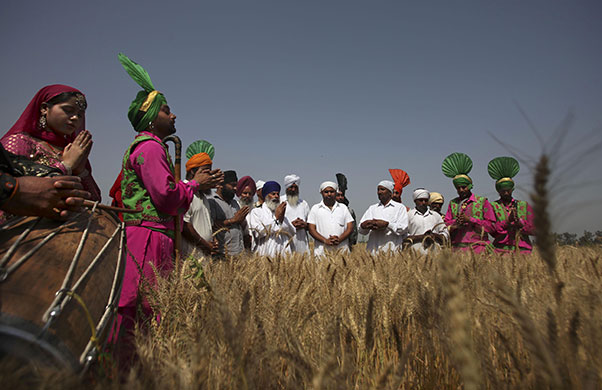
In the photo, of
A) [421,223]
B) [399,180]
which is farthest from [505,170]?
[399,180]

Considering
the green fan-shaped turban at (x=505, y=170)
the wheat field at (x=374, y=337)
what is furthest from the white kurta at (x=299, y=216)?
the wheat field at (x=374, y=337)

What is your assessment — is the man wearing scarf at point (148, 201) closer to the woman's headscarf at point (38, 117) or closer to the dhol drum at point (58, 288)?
the woman's headscarf at point (38, 117)

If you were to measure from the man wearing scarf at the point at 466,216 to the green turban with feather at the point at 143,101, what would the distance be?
418 cm

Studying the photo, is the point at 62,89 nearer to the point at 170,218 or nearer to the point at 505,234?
the point at 170,218

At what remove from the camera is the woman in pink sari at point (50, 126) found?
193 centimetres

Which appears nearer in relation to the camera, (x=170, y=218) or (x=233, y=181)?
(x=170, y=218)

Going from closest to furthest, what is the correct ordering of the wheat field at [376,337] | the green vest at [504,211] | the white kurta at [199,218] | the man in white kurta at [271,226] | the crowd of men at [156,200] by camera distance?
the wheat field at [376,337] → the crowd of men at [156,200] → the white kurta at [199,218] → the green vest at [504,211] → the man in white kurta at [271,226]

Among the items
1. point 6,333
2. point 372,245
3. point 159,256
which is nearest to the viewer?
point 6,333

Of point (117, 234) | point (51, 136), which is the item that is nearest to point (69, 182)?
point (117, 234)

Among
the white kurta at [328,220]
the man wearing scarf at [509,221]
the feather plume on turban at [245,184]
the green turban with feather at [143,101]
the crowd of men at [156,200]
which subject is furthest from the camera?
the white kurta at [328,220]

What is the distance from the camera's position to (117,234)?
145 cm

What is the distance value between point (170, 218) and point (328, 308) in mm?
1483

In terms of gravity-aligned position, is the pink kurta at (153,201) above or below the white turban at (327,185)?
below

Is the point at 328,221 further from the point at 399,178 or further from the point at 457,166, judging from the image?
the point at 457,166
